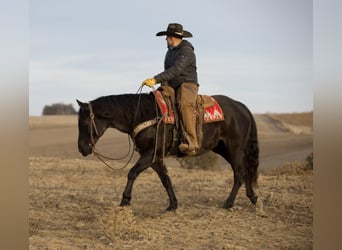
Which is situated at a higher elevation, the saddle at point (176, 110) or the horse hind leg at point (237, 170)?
the saddle at point (176, 110)

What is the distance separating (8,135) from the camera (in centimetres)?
244

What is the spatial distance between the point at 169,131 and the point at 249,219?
74.3 inches

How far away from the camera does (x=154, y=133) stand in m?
7.22

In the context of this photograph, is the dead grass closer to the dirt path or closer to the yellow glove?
the yellow glove

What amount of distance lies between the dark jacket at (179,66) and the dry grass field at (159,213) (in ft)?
7.04

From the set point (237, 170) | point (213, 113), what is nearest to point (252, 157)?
point (237, 170)

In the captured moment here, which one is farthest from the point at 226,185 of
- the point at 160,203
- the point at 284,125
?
the point at 284,125

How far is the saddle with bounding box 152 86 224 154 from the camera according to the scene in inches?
289

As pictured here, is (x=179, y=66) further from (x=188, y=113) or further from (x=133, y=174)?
(x=133, y=174)

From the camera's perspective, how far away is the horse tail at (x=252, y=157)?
818 cm

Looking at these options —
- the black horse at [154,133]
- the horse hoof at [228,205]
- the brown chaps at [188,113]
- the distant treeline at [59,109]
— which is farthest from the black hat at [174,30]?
the distant treeline at [59,109]

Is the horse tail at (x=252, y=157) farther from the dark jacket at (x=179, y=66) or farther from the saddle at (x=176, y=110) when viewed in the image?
the dark jacket at (x=179, y=66)

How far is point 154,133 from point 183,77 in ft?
3.52

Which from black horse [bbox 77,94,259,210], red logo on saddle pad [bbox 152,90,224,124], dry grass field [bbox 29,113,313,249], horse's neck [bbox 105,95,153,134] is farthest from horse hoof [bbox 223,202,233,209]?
Answer: horse's neck [bbox 105,95,153,134]
